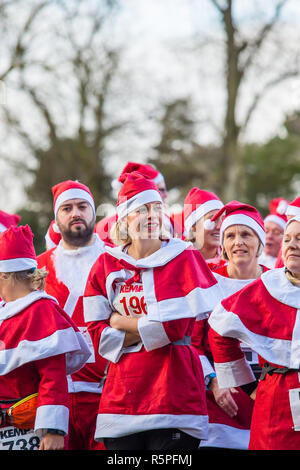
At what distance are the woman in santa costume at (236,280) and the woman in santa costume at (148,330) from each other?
0.88 metres

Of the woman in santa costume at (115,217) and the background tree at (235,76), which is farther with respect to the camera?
the background tree at (235,76)

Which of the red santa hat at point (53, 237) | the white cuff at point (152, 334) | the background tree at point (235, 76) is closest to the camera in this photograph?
the white cuff at point (152, 334)

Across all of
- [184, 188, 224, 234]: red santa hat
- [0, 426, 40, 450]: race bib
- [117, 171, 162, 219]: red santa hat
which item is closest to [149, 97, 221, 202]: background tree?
[184, 188, 224, 234]: red santa hat

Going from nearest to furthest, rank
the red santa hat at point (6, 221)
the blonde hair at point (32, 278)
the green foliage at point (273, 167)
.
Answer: the blonde hair at point (32, 278), the red santa hat at point (6, 221), the green foliage at point (273, 167)

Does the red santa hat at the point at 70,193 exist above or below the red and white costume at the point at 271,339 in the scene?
above

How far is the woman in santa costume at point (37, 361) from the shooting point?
3.67m

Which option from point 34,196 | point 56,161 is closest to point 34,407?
point 56,161

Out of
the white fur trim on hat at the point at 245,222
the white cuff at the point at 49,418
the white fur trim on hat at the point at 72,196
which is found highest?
the white fur trim on hat at the point at 72,196

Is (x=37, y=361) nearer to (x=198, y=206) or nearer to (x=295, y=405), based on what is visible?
(x=295, y=405)

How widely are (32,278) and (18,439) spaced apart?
0.97 metres

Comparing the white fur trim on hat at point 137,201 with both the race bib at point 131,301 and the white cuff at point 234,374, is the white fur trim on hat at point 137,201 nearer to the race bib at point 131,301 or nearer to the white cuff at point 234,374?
the race bib at point 131,301

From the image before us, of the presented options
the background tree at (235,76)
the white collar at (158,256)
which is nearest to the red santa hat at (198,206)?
the white collar at (158,256)

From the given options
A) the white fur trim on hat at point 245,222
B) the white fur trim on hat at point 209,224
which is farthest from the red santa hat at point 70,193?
the white fur trim on hat at point 245,222
